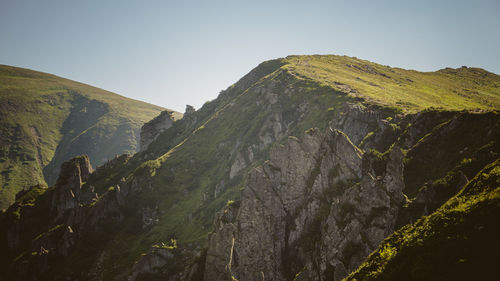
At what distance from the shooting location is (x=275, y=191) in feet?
209

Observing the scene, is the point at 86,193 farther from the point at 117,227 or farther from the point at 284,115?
the point at 284,115

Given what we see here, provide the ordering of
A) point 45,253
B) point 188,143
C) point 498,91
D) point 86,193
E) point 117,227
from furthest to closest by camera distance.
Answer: point 498,91, point 188,143, point 86,193, point 117,227, point 45,253

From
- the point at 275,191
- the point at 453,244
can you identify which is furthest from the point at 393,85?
the point at 453,244

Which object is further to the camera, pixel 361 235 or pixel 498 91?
pixel 498 91

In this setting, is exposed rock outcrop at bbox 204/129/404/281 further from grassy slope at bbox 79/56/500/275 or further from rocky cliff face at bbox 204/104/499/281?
grassy slope at bbox 79/56/500/275

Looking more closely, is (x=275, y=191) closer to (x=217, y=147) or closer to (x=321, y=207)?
(x=321, y=207)

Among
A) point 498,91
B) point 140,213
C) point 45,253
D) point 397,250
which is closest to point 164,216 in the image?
point 140,213

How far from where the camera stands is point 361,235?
4491cm

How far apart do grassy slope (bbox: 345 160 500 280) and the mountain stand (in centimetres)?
38

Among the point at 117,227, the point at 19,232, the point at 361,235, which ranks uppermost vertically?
the point at 361,235

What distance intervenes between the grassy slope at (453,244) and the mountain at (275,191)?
0.38 m

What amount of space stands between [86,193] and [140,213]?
3302cm

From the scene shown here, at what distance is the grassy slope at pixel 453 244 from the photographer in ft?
70.1

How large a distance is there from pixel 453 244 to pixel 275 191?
42.0 meters
